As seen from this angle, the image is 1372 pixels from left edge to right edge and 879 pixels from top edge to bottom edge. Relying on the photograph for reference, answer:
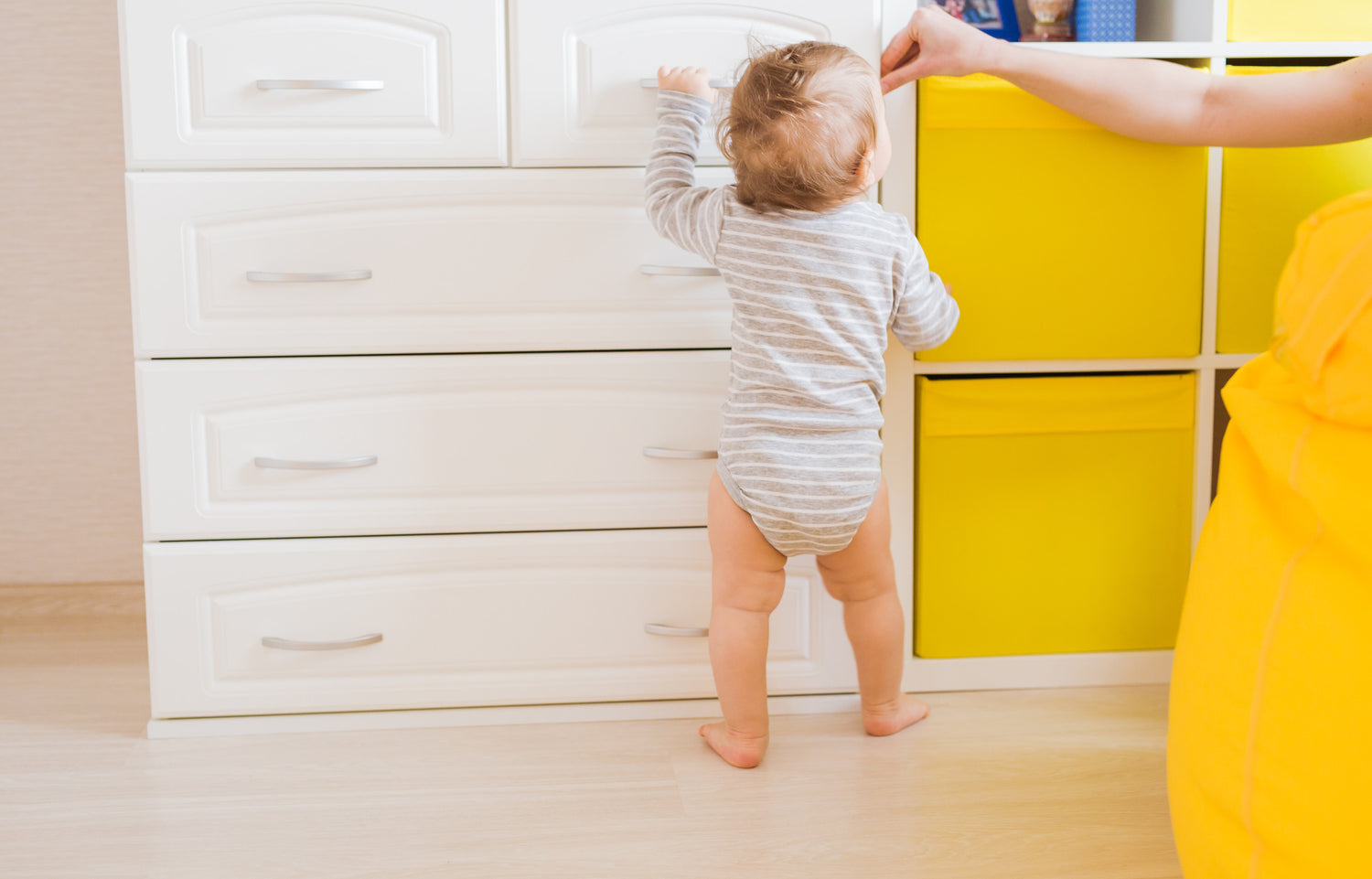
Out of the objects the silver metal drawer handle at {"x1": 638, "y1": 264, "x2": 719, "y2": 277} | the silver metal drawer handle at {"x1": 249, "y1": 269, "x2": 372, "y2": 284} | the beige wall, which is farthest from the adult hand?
the beige wall

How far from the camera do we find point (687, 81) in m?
1.20

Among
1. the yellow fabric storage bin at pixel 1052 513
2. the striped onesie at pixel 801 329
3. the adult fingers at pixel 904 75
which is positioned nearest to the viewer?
the striped onesie at pixel 801 329

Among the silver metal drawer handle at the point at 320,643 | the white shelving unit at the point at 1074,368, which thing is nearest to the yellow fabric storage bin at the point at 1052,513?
the white shelving unit at the point at 1074,368

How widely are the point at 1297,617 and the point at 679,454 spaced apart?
0.69 meters

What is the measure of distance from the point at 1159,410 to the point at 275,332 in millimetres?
1059

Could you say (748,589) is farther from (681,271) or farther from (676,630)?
(681,271)

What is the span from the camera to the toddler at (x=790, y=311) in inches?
42.9

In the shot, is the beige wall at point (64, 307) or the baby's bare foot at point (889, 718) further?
the beige wall at point (64, 307)

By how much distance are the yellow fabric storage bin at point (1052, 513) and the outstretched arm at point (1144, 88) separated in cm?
30

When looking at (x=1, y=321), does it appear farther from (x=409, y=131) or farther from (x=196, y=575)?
(x=409, y=131)

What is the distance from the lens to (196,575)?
1269mm

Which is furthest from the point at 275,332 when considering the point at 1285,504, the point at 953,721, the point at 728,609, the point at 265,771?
the point at 1285,504

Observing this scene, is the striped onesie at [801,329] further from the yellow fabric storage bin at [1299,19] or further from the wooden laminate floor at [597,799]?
the yellow fabric storage bin at [1299,19]

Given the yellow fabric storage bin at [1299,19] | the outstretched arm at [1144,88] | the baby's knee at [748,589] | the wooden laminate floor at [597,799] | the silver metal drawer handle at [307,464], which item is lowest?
the wooden laminate floor at [597,799]
